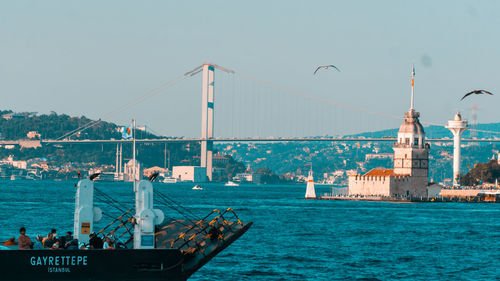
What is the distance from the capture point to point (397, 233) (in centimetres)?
6481

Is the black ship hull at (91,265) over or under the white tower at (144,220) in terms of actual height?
under

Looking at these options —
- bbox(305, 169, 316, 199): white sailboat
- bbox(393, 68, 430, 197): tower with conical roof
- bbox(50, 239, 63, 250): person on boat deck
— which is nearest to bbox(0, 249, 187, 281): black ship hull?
bbox(50, 239, 63, 250): person on boat deck

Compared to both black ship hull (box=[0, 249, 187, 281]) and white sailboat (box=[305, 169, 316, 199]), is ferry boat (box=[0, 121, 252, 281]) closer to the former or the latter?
black ship hull (box=[0, 249, 187, 281])

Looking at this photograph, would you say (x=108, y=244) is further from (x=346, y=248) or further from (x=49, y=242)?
(x=346, y=248)

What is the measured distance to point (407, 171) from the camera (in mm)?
146375

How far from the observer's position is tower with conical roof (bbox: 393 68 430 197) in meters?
146

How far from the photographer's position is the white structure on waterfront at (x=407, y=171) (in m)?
145

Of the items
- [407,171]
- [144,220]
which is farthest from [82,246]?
[407,171]

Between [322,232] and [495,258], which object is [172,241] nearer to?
[495,258]

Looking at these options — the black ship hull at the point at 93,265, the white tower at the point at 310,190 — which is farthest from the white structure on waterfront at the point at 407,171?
the black ship hull at the point at 93,265

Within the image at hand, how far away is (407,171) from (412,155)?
268 centimetres

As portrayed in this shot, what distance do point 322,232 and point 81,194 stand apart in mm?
36237

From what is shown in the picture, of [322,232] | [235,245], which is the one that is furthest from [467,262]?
[322,232]

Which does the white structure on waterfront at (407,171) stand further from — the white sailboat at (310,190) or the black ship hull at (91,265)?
the black ship hull at (91,265)
